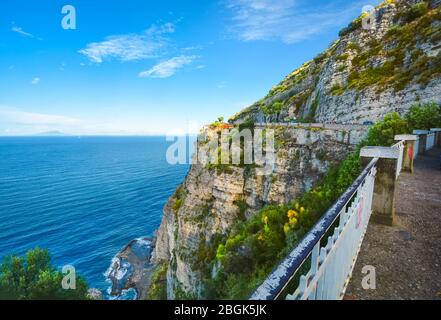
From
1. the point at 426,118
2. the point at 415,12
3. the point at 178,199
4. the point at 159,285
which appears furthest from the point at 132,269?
the point at 415,12

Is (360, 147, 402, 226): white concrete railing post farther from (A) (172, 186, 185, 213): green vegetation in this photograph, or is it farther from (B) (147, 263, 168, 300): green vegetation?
(B) (147, 263, 168, 300): green vegetation

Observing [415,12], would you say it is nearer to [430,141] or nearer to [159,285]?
[430,141]

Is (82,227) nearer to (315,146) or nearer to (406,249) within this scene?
(315,146)

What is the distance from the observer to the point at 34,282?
23.5 metres

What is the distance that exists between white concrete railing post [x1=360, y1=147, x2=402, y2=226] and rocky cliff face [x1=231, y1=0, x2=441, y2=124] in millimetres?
28585

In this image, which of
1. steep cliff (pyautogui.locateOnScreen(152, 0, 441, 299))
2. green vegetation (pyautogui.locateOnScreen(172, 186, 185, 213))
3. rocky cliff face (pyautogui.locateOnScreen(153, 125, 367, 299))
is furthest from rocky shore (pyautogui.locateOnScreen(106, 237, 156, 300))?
green vegetation (pyautogui.locateOnScreen(172, 186, 185, 213))

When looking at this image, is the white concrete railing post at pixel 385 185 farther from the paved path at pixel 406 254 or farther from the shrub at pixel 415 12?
the shrub at pixel 415 12

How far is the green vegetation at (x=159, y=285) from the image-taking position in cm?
3573

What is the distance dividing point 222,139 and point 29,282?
2769 cm

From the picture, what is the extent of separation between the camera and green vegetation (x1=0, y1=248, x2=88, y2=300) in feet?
72.2

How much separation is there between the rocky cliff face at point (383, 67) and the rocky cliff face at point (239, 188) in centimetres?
927

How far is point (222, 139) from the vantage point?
3756 centimetres
